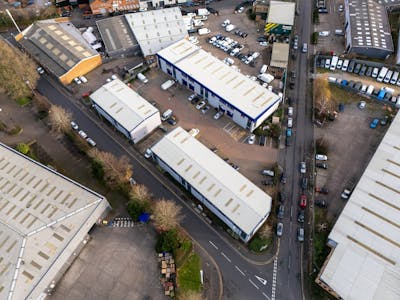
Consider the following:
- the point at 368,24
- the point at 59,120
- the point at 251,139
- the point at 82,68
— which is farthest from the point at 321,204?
the point at 82,68

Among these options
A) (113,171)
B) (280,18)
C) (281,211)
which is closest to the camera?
(281,211)

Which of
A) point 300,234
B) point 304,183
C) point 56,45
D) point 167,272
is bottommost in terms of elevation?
point 300,234

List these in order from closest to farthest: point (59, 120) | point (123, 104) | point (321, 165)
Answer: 1. point (321, 165)
2. point (59, 120)
3. point (123, 104)

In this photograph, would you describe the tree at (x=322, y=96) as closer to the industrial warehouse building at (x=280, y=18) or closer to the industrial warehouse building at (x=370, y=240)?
the industrial warehouse building at (x=370, y=240)

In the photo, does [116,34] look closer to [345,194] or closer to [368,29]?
[368,29]

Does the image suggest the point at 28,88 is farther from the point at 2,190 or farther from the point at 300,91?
the point at 300,91

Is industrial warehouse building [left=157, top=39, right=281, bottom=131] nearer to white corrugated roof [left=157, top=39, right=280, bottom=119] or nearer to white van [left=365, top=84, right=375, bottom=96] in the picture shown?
white corrugated roof [left=157, top=39, right=280, bottom=119]
